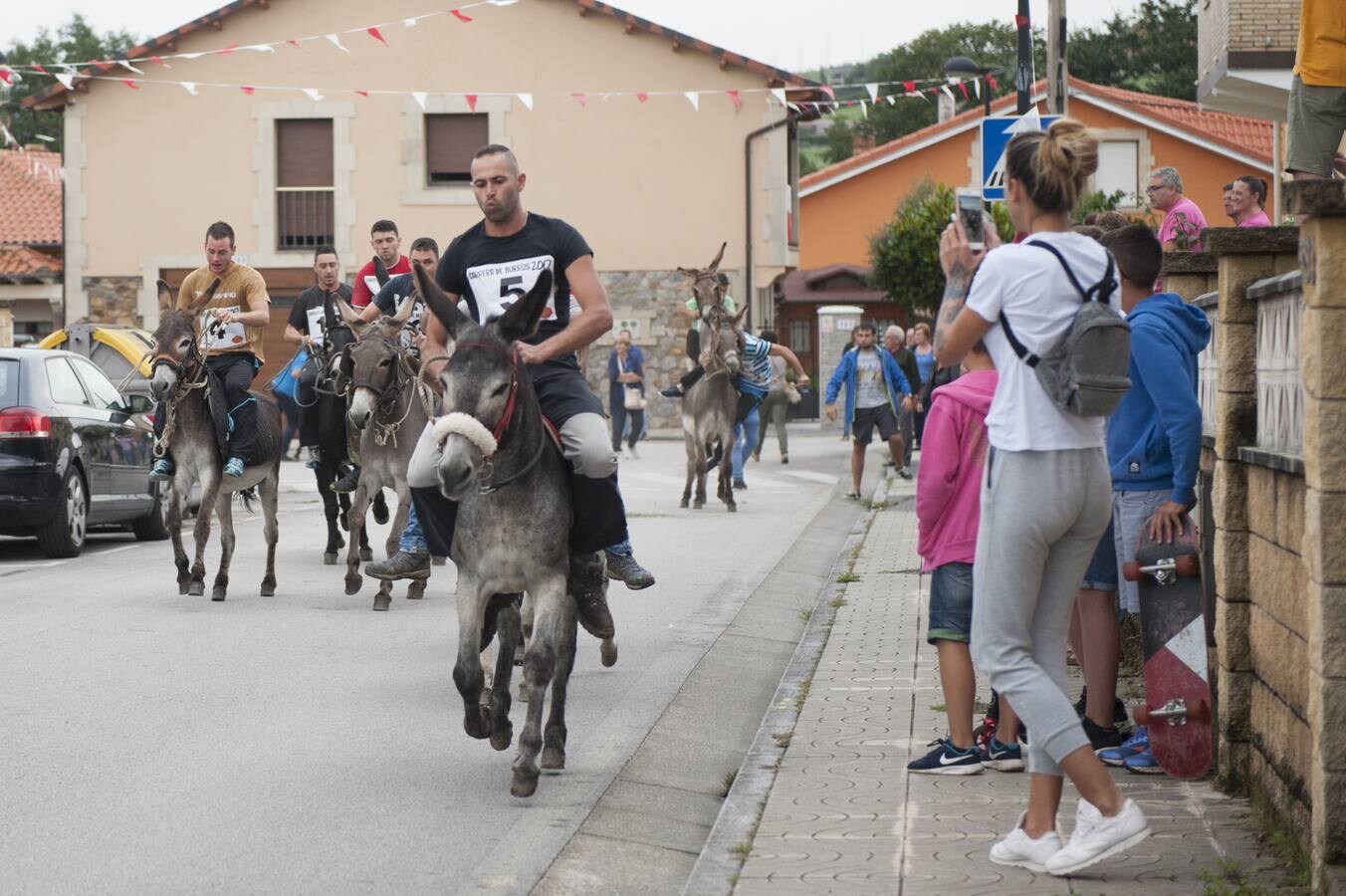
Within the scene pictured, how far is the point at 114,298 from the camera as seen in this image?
130 feet

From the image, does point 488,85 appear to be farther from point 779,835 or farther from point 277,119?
point 779,835

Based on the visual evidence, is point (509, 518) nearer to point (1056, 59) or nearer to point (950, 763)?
point (950, 763)

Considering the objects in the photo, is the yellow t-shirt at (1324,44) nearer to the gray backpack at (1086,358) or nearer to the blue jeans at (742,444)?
the gray backpack at (1086,358)

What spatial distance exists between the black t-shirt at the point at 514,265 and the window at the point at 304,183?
3251cm

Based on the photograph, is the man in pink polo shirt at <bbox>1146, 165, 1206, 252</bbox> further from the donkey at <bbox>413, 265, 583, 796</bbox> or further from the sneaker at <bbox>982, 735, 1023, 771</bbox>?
the donkey at <bbox>413, 265, 583, 796</bbox>

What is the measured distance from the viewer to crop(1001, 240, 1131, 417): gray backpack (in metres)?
5.19

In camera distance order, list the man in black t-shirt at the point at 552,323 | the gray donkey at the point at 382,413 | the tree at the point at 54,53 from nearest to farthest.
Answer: the man in black t-shirt at the point at 552,323 → the gray donkey at the point at 382,413 → the tree at the point at 54,53

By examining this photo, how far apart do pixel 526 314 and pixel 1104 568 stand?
2302mm

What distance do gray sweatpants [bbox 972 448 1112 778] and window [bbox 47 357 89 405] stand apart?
1215cm

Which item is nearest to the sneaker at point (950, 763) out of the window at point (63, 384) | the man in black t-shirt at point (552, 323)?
the man in black t-shirt at point (552, 323)

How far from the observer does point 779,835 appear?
589 centimetres

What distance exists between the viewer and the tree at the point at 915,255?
42.8m

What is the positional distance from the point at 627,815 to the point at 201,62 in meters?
35.1

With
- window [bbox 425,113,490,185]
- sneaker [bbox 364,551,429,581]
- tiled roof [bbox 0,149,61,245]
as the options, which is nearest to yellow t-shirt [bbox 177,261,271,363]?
sneaker [bbox 364,551,429,581]
